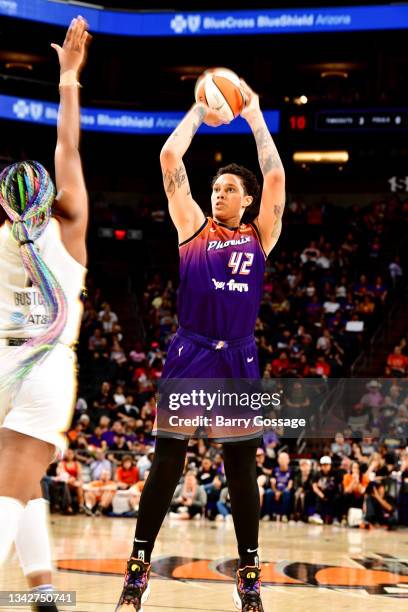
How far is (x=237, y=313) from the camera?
5332mm

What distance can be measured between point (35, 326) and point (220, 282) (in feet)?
5.01

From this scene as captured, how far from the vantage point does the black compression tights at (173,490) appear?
5.10m

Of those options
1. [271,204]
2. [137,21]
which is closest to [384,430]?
[271,204]

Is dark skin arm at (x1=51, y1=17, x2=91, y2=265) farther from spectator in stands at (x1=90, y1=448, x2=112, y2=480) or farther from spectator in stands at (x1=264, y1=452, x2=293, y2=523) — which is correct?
spectator in stands at (x1=90, y1=448, x2=112, y2=480)

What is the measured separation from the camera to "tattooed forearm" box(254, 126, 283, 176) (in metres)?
5.55

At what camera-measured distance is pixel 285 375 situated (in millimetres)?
18562

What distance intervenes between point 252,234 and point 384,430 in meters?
11.3

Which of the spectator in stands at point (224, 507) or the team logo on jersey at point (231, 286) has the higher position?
the team logo on jersey at point (231, 286)

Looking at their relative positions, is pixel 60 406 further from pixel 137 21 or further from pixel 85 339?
pixel 137 21

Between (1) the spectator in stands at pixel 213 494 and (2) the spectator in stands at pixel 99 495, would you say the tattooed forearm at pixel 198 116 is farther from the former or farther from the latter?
(2) the spectator in stands at pixel 99 495

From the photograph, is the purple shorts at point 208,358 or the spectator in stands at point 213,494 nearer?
the purple shorts at point 208,358

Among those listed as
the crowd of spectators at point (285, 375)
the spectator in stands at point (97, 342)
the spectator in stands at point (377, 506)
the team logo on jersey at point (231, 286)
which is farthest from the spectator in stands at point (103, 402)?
the team logo on jersey at point (231, 286)

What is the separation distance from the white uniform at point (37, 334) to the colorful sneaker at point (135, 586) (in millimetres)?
1254

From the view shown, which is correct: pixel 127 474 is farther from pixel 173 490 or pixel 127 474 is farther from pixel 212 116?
pixel 212 116
